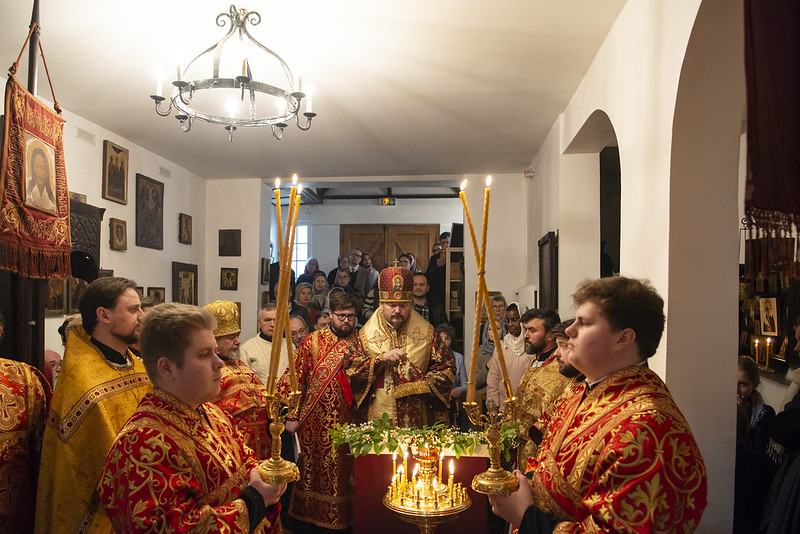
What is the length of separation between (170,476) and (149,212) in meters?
6.16

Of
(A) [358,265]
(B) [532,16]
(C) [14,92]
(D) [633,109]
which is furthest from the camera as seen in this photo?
(A) [358,265]

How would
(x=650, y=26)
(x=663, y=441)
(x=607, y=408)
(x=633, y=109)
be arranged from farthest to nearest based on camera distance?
(x=633, y=109) < (x=650, y=26) < (x=607, y=408) < (x=663, y=441)

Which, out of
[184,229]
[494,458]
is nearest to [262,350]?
[494,458]

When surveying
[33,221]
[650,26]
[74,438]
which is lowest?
[74,438]

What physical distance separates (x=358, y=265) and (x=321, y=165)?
3540mm

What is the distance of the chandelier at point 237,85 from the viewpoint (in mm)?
3404

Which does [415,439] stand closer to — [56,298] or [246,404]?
[246,404]

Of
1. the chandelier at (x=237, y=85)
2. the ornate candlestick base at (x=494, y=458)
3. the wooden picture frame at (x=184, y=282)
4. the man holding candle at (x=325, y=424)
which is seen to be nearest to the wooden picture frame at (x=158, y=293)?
the wooden picture frame at (x=184, y=282)

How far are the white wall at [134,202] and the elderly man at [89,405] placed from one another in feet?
11.0

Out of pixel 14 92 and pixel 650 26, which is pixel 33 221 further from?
pixel 650 26

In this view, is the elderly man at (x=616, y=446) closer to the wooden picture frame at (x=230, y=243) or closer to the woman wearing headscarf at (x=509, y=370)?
the woman wearing headscarf at (x=509, y=370)

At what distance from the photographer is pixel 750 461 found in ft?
11.1

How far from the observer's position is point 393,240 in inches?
548

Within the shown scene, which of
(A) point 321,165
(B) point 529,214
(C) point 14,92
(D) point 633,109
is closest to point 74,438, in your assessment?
(C) point 14,92
